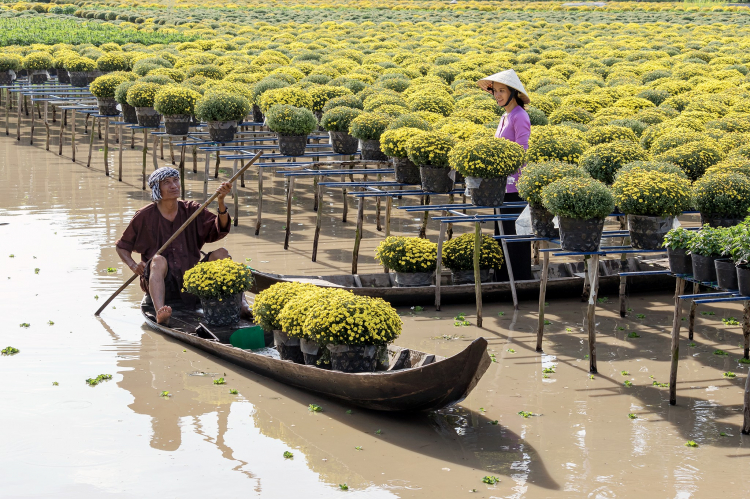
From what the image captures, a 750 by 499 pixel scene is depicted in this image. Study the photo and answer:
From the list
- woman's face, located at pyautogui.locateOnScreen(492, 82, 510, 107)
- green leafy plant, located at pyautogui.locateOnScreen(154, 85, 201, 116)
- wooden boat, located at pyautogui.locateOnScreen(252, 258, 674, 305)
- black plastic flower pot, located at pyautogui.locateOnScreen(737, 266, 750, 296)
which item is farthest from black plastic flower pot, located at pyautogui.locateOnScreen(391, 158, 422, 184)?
green leafy plant, located at pyautogui.locateOnScreen(154, 85, 201, 116)

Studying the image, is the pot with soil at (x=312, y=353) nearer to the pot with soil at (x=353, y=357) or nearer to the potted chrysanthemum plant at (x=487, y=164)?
the pot with soil at (x=353, y=357)

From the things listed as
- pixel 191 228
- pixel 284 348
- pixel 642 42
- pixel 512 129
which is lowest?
pixel 284 348

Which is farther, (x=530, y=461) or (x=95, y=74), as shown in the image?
(x=95, y=74)

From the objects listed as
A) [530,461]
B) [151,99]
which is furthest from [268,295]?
[151,99]

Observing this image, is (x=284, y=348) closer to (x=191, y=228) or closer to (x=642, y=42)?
(x=191, y=228)

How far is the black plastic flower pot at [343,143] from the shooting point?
14.2 meters

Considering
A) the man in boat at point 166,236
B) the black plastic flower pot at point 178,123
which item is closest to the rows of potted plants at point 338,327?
the man in boat at point 166,236

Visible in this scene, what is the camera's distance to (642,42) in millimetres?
35094

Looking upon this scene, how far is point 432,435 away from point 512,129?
4.79 m

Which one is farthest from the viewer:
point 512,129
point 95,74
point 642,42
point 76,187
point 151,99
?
point 642,42

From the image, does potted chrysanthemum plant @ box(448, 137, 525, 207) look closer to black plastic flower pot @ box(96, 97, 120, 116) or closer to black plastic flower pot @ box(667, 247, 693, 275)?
black plastic flower pot @ box(667, 247, 693, 275)

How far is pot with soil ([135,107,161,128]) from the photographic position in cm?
1753

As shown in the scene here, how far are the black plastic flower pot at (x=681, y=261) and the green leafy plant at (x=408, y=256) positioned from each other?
12.2 feet

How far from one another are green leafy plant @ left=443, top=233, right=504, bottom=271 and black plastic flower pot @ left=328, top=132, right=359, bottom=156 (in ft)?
10.6
